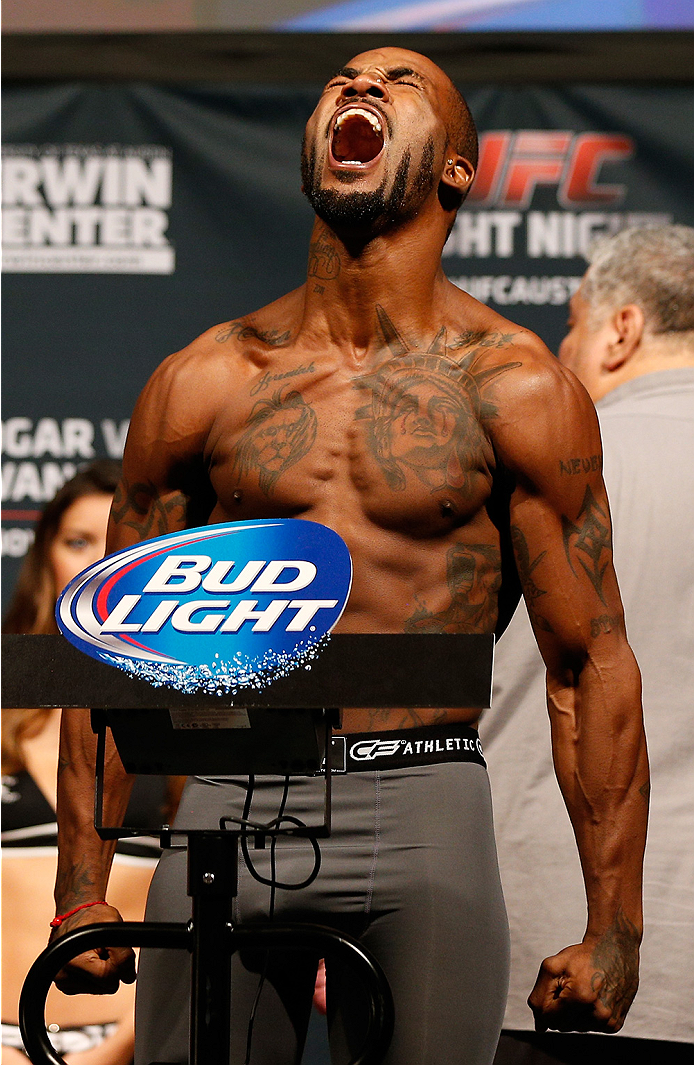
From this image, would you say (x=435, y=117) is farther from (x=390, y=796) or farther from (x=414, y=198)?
(x=390, y=796)

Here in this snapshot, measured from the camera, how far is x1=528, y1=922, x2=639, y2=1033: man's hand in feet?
4.86

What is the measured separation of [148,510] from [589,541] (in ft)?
1.82

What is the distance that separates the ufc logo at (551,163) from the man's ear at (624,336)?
48 centimetres

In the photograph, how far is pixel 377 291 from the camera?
1.73 meters

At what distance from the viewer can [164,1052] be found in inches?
57.3

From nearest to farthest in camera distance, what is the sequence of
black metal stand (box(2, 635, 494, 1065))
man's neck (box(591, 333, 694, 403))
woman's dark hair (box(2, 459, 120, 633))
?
black metal stand (box(2, 635, 494, 1065))
man's neck (box(591, 333, 694, 403))
woman's dark hair (box(2, 459, 120, 633))

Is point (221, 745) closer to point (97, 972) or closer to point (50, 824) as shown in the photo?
point (97, 972)

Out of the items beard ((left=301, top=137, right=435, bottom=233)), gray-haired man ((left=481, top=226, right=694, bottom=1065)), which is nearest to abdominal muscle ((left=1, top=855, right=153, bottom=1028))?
gray-haired man ((left=481, top=226, right=694, bottom=1065))

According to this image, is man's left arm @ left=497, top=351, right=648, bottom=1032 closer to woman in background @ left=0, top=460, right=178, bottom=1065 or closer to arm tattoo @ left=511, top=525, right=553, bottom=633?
arm tattoo @ left=511, top=525, right=553, bottom=633

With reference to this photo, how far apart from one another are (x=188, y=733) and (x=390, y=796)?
16.7 inches

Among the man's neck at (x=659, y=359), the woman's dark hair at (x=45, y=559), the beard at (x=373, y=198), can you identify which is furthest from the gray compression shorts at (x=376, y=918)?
the woman's dark hair at (x=45, y=559)

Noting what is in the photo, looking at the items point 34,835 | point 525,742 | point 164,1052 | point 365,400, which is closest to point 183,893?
point 164,1052

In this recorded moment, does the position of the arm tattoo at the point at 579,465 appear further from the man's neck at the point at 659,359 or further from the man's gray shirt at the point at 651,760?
the man's neck at the point at 659,359

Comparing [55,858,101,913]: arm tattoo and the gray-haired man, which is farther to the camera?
the gray-haired man
